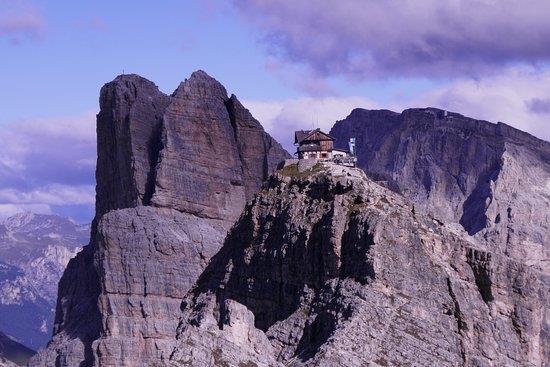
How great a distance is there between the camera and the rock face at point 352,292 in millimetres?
141250

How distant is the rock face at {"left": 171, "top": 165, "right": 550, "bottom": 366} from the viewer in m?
141

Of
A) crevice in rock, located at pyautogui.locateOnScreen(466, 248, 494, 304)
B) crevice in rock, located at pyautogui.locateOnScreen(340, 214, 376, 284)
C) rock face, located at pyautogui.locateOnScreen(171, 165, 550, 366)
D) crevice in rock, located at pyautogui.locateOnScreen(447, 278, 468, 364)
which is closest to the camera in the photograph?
rock face, located at pyautogui.locateOnScreen(171, 165, 550, 366)

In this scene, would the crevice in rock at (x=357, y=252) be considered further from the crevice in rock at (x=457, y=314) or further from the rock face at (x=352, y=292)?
the crevice in rock at (x=457, y=314)

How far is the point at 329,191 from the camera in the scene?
160625 millimetres

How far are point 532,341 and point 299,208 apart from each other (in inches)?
860

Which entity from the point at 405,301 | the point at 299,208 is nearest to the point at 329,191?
the point at 299,208

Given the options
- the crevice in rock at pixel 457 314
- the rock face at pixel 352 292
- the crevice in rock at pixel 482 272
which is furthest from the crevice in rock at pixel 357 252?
the crevice in rock at pixel 482 272

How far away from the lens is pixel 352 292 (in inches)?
5743

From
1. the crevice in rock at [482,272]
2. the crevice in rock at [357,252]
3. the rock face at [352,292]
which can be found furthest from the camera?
the crevice in rock at [482,272]

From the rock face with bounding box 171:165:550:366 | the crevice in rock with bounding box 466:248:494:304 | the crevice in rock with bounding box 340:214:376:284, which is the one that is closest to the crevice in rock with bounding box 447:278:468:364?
the rock face with bounding box 171:165:550:366

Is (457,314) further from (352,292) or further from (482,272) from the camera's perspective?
(352,292)

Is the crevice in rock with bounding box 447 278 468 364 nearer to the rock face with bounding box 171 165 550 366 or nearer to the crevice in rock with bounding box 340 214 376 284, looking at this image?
the rock face with bounding box 171 165 550 366

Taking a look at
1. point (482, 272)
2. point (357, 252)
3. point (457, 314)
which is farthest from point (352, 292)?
point (482, 272)

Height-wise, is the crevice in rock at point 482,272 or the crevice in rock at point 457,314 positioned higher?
the crevice in rock at point 482,272
